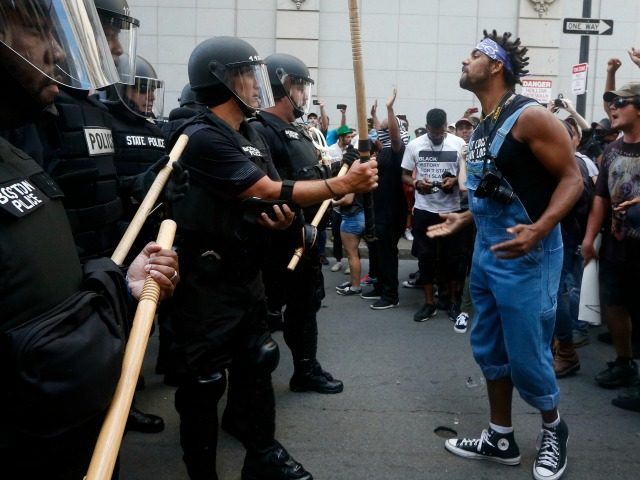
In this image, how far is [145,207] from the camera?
84.7 inches

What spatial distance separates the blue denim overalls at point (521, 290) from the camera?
292cm

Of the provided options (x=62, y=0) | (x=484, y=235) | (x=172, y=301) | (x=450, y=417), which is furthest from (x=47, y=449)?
(x=450, y=417)

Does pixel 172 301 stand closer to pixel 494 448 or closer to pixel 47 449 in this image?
pixel 47 449

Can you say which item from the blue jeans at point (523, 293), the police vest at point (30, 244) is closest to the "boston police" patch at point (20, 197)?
the police vest at point (30, 244)

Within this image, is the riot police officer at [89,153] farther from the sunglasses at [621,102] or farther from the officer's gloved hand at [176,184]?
the sunglasses at [621,102]

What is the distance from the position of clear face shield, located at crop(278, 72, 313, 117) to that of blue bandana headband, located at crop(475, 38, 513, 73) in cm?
138

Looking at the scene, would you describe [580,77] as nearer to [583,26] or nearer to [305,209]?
[583,26]

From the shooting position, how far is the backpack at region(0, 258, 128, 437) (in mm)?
1286

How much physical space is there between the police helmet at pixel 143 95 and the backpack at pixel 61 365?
2518 mm

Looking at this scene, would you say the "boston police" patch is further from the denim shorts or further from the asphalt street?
the denim shorts

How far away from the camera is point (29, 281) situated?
1.32 m

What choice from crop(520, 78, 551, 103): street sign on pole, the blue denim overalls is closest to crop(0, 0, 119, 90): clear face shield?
the blue denim overalls

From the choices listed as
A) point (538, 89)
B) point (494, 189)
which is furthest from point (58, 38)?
point (538, 89)

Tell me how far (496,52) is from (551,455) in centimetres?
197
